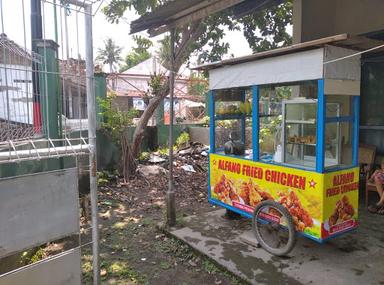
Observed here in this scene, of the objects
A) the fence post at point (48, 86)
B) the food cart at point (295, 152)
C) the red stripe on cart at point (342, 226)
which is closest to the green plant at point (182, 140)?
the food cart at point (295, 152)

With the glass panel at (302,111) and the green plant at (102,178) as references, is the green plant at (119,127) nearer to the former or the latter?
the green plant at (102,178)

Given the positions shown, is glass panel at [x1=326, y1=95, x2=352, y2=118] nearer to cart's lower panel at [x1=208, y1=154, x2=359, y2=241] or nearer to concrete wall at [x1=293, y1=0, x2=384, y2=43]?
cart's lower panel at [x1=208, y1=154, x2=359, y2=241]

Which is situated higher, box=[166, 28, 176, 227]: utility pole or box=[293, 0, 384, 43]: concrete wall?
box=[293, 0, 384, 43]: concrete wall

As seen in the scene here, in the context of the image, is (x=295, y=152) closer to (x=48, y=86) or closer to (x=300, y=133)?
(x=300, y=133)

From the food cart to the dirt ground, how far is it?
80 centimetres

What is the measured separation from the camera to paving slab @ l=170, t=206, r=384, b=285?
309cm

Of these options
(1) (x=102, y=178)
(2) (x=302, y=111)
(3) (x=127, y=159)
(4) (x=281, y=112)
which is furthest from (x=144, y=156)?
(2) (x=302, y=111)

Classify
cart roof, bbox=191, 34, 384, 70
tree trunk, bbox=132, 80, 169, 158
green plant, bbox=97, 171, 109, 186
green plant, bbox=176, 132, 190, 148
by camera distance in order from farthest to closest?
1. green plant, bbox=176, 132, 190, 148
2. tree trunk, bbox=132, 80, 169, 158
3. green plant, bbox=97, 171, 109, 186
4. cart roof, bbox=191, 34, 384, 70

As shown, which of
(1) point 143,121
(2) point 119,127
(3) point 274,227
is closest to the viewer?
(3) point 274,227

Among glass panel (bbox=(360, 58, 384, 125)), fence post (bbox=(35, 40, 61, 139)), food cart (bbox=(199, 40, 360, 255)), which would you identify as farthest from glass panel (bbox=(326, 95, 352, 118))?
fence post (bbox=(35, 40, 61, 139))

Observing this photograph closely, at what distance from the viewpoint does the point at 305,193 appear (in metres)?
3.30

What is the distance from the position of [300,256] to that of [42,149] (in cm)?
281

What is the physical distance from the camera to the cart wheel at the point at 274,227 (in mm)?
3393

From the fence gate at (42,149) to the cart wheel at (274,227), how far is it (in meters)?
1.96
